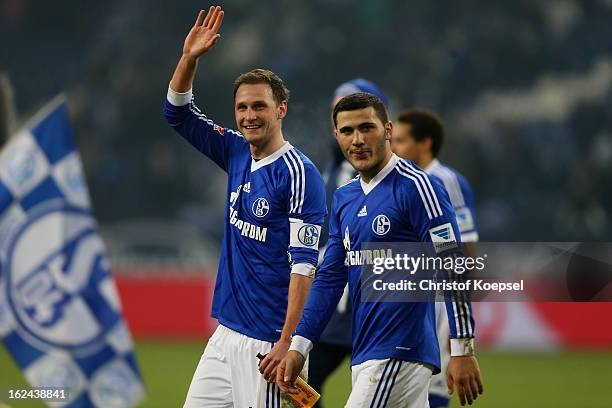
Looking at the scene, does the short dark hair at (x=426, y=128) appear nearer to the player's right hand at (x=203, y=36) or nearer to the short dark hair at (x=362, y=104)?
the player's right hand at (x=203, y=36)

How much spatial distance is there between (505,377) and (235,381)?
6573mm

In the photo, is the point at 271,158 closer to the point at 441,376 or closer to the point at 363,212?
the point at 363,212

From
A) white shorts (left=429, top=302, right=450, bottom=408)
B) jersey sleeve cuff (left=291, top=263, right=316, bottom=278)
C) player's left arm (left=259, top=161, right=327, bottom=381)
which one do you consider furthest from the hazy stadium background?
jersey sleeve cuff (left=291, top=263, right=316, bottom=278)

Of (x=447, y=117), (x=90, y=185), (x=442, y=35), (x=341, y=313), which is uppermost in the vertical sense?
(x=442, y=35)

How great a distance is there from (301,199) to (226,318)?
67 centimetres

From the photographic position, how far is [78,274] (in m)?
5.86

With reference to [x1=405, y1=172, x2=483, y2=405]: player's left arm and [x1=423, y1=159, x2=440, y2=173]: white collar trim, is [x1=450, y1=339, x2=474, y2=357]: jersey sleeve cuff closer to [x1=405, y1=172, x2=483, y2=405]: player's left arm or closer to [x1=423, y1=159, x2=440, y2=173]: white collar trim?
[x1=405, y1=172, x2=483, y2=405]: player's left arm

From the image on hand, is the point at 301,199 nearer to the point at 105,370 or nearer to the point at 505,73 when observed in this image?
the point at 105,370

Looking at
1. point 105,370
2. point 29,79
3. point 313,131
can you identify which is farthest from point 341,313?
point 29,79

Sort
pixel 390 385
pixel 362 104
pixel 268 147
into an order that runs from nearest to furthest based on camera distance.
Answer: pixel 390 385 → pixel 362 104 → pixel 268 147

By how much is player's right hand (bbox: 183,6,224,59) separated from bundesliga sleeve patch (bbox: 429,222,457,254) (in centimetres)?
145

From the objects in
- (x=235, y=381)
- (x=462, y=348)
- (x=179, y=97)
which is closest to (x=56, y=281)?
(x=179, y=97)

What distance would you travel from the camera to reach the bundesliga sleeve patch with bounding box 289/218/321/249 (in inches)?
174

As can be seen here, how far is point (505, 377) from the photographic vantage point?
10.6 m
